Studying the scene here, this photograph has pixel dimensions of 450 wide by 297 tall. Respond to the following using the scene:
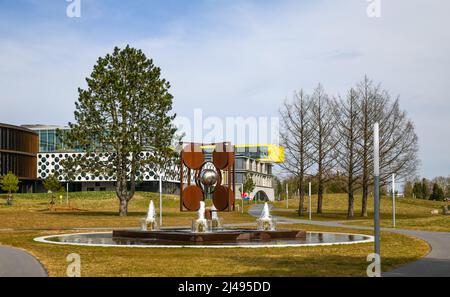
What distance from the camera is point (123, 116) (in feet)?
155

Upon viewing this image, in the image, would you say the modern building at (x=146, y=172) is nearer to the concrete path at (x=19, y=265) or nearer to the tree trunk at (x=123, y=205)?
the tree trunk at (x=123, y=205)

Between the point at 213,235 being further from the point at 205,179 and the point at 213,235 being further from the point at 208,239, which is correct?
the point at 205,179

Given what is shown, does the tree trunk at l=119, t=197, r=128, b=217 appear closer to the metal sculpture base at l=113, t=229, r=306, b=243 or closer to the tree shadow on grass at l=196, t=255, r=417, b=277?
the metal sculpture base at l=113, t=229, r=306, b=243

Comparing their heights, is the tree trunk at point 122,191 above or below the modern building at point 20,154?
below

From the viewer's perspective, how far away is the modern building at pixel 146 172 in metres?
98.6

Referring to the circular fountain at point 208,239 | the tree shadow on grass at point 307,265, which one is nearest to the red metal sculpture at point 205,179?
the circular fountain at point 208,239

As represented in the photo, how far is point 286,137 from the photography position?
53.7 m

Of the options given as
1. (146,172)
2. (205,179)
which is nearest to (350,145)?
(205,179)

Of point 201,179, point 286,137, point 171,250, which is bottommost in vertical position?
point 171,250

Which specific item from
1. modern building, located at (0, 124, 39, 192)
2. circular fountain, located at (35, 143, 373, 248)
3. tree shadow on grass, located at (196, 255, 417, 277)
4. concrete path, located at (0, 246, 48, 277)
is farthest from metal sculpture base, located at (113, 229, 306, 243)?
modern building, located at (0, 124, 39, 192)

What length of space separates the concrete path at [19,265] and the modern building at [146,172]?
208ft

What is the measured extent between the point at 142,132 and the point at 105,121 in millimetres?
3067
